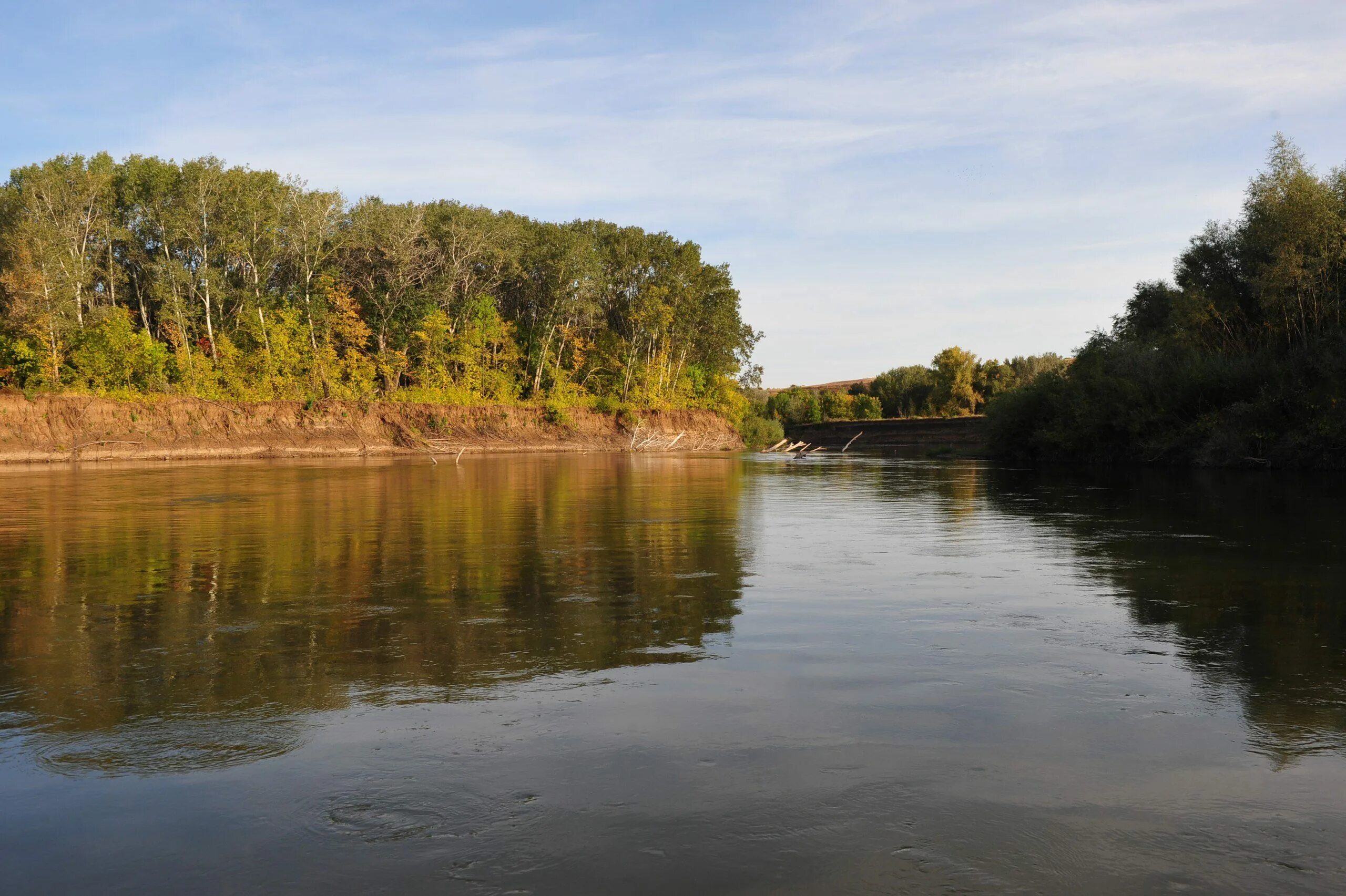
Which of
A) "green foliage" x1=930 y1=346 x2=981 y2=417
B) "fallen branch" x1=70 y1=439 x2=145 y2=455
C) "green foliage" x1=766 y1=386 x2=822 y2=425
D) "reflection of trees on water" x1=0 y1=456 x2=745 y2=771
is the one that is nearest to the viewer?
"reflection of trees on water" x1=0 y1=456 x2=745 y2=771

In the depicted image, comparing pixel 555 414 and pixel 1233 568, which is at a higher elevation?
pixel 555 414

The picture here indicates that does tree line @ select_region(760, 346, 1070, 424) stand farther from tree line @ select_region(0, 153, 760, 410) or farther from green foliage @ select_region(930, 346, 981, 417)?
tree line @ select_region(0, 153, 760, 410)

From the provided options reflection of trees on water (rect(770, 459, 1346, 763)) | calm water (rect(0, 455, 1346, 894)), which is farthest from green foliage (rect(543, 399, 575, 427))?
calm water (rect(0, 455, 1346, 894))

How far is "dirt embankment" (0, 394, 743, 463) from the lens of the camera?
54.1 m

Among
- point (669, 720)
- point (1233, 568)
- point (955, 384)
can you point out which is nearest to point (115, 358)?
point (1233, 568)

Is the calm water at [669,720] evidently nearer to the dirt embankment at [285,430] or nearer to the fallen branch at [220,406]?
the dirt embankment at [285,430]

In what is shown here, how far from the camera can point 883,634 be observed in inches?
350

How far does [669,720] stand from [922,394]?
159445 mm

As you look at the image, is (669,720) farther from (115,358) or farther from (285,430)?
(285,430)

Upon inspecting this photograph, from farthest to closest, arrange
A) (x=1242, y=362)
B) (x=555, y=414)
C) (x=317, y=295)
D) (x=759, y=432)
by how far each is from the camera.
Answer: (x=759, y=432)
(x=555, y=414)
(x=317, y=295)
(x=1242, y=362)

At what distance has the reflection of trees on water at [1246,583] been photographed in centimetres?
665

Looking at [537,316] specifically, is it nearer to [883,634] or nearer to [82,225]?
[82,225]

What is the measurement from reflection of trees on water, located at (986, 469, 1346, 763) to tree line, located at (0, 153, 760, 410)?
56.9 metres

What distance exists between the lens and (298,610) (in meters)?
9.95
